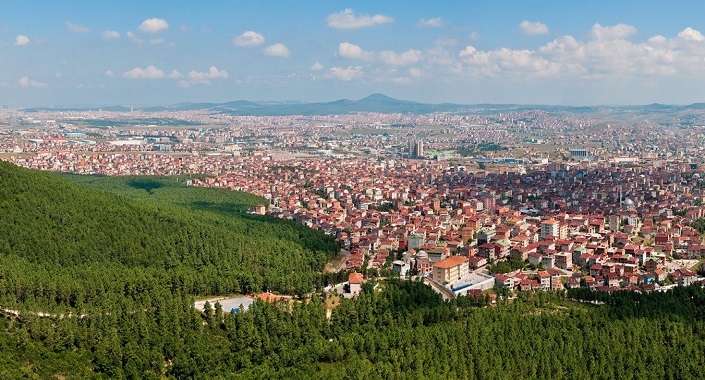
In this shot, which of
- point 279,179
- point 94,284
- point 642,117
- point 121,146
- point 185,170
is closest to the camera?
point 94,284

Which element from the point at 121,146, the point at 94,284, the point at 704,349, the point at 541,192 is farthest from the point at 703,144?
the point at 94,284

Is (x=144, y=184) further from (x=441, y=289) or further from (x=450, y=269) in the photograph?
(x=441, y=289)

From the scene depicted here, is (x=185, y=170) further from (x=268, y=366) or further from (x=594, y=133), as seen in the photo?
(x=594, y=133)

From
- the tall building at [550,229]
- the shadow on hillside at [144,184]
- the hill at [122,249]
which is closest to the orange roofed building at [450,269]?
the hill at [122,249]

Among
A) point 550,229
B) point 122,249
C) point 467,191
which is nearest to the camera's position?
point 122,249

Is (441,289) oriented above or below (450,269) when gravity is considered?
below

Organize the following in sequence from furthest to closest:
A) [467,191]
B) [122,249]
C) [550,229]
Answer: [467,191] → [550,229] → [122,249]

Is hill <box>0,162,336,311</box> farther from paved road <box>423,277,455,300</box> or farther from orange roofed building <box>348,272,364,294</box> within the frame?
paved road <box>423,277,455,300</box>

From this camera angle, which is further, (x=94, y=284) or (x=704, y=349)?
(x=94, y=284)

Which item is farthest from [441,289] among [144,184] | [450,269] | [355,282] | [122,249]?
[144,184]
